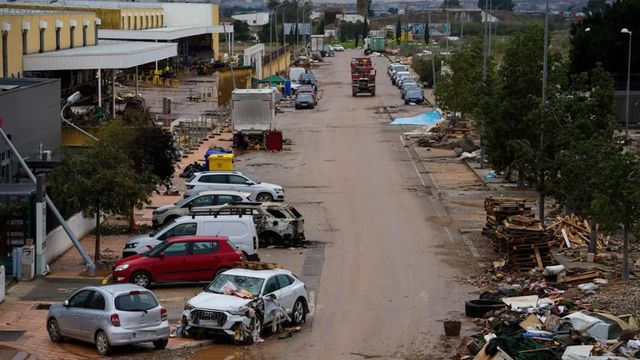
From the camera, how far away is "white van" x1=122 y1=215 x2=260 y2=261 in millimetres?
30953

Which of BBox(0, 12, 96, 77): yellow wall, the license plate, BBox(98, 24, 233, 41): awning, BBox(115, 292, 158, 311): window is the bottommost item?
the license plate

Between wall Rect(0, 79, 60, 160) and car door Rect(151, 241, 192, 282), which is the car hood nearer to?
car door Rect(151, 241, 192, 282)

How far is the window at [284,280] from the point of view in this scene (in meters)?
24.7

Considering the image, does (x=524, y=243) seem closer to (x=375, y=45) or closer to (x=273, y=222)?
(x=273, y=222)

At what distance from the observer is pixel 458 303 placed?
2727cm

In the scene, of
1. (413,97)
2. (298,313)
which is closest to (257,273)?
(298,313)

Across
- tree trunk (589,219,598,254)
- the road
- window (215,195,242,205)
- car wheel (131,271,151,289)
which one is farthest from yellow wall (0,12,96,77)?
tree trunk (589,219,598,254)

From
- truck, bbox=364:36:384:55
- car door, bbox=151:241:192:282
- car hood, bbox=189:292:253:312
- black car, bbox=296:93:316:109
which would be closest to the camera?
car hood, bbox=189:292:253:312

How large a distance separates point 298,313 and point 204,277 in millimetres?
4245

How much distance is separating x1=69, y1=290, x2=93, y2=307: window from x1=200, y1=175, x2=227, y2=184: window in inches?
746

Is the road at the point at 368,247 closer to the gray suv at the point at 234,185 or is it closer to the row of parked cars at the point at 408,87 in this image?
the gray suv at the point at 234,185

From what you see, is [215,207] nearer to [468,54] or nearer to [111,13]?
[468,54]

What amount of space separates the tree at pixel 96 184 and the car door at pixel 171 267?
3.24 m

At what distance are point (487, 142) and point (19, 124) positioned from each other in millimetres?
16103
